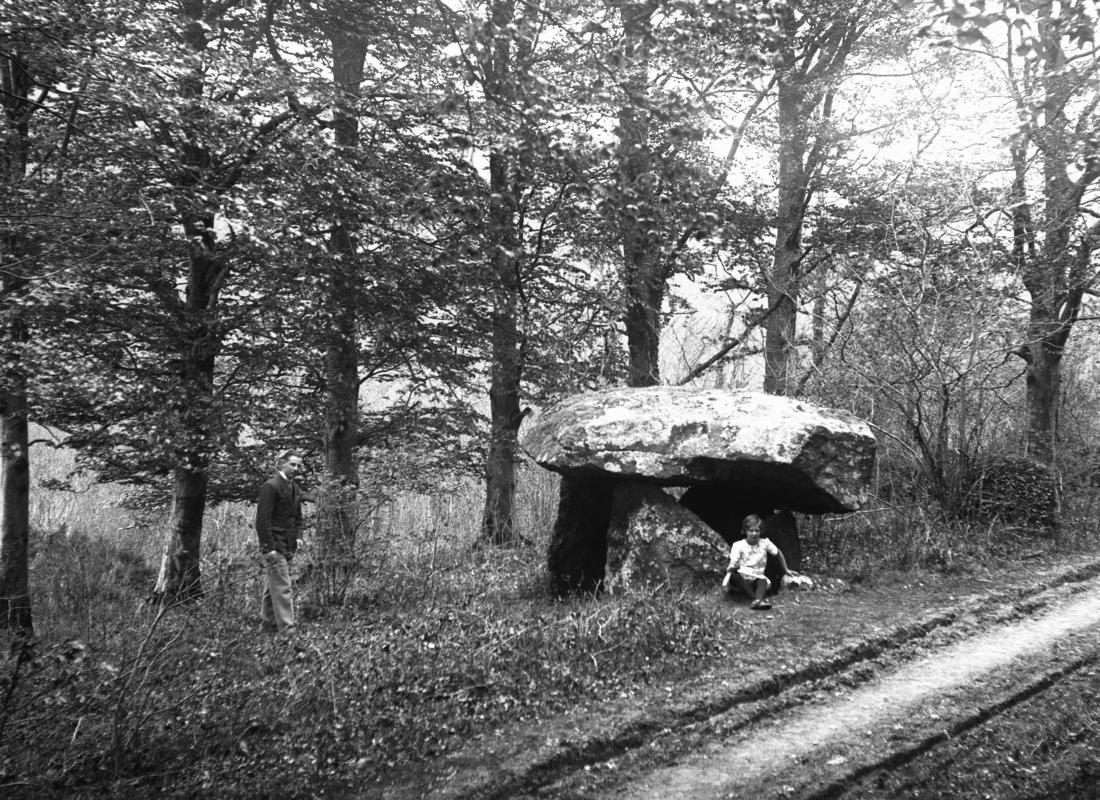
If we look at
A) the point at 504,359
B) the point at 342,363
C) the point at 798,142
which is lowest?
the point at 342,363

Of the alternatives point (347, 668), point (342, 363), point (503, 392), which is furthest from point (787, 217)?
point (347, 668)

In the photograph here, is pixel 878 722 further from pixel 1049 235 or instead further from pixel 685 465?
pixel 1049 235

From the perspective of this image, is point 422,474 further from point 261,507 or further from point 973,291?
point 973,291

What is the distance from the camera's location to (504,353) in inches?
516

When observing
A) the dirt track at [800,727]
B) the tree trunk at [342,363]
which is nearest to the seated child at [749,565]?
the dirt track at [800,727]

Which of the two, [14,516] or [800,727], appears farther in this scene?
[14,516]

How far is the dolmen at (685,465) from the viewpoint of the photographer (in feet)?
29.6

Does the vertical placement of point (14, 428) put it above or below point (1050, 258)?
below

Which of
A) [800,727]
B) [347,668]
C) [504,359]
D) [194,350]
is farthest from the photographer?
[504,359]

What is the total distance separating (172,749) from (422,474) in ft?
21.8

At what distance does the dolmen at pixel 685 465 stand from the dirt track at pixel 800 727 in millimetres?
2260

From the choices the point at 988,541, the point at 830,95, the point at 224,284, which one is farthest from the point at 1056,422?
the point at 224,284

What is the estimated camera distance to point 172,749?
492 cm

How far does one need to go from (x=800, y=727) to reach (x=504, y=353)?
28.5 ft
